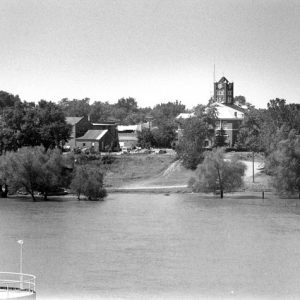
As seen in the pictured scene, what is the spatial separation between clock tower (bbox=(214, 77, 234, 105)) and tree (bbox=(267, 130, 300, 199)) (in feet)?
129

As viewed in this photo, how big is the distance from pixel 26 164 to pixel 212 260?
27.8 m

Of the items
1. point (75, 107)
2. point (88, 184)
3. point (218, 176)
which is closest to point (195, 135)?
point (218, 176)

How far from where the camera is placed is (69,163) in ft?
200

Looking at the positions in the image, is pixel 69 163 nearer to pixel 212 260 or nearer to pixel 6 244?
pixel 6 244

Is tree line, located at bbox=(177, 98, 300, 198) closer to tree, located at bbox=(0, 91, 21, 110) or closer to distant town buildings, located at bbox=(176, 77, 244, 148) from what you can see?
distant town buildings, located at bbox=(176, 77, 244, 148)

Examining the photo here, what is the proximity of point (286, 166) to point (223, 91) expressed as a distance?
4195 centimetres

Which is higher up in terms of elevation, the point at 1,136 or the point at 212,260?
the point at 1,136

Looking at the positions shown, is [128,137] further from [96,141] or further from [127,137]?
[96,141]

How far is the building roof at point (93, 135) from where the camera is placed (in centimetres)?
8562

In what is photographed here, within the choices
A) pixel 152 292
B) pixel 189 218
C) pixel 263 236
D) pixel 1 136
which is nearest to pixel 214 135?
pixel 1 136

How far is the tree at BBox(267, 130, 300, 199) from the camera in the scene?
56625mm

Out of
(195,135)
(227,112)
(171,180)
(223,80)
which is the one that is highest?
(223,80)

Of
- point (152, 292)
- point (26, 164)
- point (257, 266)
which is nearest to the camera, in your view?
point (152, 292)

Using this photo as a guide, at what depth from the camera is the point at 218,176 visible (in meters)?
58.4
